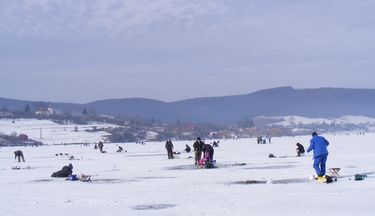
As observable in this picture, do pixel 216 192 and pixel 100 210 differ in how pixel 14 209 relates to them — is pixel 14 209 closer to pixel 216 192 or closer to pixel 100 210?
pixel 100 210

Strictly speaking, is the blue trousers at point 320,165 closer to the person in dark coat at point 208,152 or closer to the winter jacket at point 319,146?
the winter jacket at point 319,146

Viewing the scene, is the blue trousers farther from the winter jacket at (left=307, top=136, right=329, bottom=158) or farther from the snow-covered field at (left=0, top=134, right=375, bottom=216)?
the snow-covered field at (left=0, top=134, right=375, bottom=216)

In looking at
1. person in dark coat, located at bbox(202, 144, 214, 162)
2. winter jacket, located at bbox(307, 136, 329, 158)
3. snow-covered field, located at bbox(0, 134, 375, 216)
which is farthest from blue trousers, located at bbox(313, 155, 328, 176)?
person in dark coat, located at bbox(202, 144, 214, 162)

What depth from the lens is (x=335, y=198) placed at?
16891 millimetres

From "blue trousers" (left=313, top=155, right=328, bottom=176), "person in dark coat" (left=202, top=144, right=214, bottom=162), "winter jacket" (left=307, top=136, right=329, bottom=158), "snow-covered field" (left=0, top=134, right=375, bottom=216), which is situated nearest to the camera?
"snow-covered field" (left=0, top=134, right=375, bottom=216)

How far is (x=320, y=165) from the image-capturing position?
23.3 m

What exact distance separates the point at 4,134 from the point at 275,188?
182 meters

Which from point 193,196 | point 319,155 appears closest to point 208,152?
point 319,155

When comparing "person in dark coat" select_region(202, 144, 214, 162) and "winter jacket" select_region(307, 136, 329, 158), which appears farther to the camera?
"person in dark coat" select_region(202, 144, 214, 162)

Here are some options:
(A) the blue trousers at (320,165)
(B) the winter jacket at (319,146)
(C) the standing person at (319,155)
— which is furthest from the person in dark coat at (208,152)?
(A) the blue trousers at (320,165)

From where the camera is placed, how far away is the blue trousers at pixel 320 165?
22672 millimetres

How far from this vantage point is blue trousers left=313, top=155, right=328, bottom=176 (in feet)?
74.4

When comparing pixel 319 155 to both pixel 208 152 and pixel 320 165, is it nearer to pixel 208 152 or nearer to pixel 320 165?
pixel 320 165

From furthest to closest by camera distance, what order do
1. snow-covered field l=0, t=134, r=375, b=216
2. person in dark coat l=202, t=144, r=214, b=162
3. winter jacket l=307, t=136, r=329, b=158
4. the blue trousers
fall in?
person in dark coat l=202, t=144, r=214, b=162, winter jacket l=307, t=136, r=329, b=158, the blue trousers, snow-covered field l=0, t=134, r=375, b=216
